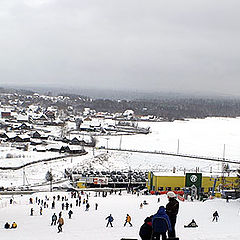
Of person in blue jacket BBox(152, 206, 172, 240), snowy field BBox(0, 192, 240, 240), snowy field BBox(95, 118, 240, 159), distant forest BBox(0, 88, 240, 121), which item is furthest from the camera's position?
distant forest BBox(0, 88, 240, 121)

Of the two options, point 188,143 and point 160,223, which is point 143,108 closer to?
point 188,143

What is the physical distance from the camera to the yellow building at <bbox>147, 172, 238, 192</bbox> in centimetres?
2108

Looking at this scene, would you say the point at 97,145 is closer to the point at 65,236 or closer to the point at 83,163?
the point at 83,163

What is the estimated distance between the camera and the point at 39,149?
126ft

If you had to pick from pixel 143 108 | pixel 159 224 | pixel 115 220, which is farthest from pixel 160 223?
pixel 143 108

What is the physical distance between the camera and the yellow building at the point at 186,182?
2108 cm

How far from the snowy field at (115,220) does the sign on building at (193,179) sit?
3.79 metres

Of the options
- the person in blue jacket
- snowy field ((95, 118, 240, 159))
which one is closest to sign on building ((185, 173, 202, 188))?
the person in blue jacket

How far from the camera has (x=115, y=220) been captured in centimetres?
1209

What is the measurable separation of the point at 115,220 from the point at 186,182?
984 cm

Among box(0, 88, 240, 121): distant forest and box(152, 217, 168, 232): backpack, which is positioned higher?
box(152, 217, 168, 232): backpack

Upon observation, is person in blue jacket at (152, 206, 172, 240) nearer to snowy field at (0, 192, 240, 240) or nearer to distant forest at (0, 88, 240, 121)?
snowy field at (0, 192, 240, 240)

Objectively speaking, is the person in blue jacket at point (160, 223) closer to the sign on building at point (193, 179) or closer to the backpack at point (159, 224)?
the backpack at point (159, 224)

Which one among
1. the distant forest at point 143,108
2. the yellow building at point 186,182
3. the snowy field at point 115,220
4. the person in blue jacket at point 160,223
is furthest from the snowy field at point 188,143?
the person in blue jacket at point 160,223
